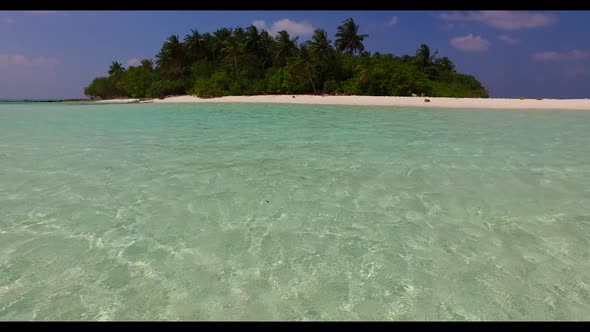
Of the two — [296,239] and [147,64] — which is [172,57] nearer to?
[147,64]

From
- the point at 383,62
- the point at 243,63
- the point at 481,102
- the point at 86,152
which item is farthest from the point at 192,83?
the point at 86,152

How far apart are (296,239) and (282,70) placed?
4343cm

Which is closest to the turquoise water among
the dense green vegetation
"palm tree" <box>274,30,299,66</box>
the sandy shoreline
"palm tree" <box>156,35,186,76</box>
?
the sandy shoreline

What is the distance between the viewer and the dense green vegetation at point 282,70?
40.2 m

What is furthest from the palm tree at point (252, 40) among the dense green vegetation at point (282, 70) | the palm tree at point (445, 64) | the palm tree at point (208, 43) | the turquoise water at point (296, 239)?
the turquoise water at point (296, 239)

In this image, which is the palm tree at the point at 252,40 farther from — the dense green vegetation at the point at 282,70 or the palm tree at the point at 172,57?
the palm tree at the point at 172,57

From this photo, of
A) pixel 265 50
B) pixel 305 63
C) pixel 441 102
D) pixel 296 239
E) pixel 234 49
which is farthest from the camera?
pixel 265 50

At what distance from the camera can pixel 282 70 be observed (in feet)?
146

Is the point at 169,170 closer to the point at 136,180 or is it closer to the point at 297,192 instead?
the point at 136,180

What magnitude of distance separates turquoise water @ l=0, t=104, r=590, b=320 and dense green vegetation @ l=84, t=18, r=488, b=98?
35009 mm

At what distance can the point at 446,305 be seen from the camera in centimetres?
230

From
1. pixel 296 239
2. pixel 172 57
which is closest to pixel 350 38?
pixel 172 57

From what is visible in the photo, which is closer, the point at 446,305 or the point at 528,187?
the point at 446,305

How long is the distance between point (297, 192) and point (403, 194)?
1.51 metres
